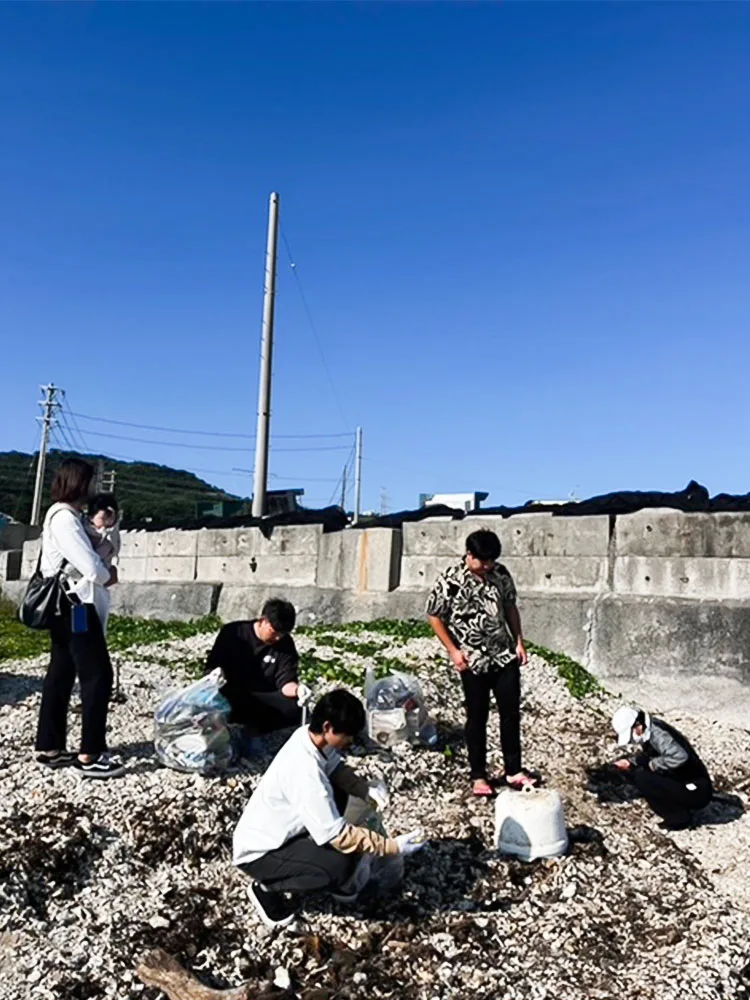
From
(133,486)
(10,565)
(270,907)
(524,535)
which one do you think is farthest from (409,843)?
(133,486)

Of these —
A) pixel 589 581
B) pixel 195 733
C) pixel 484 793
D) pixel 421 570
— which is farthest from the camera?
pixel 421 570

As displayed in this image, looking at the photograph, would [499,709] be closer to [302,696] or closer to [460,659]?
[460,659]

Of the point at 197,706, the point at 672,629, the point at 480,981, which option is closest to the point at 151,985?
the point at 480,981

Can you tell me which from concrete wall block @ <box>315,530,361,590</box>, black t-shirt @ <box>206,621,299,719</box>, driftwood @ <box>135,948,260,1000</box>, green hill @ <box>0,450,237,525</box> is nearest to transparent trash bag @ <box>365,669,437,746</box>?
black t-shirt @ <box>206,621,299,719</box>

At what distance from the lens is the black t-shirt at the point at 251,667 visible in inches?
234

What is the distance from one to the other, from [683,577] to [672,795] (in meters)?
3.32

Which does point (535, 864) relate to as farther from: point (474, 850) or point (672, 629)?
point (672, 629)

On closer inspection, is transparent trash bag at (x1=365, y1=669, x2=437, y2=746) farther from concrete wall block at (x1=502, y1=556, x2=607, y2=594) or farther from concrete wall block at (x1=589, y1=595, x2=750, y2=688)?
concrete wall block at (x1=502, y1=556, x2=607, y2=594)

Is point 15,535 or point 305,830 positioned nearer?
point 305,830

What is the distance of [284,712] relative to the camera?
5980 mm

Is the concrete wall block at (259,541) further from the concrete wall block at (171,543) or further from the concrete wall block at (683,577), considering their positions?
the concrete wall block at (683,577)

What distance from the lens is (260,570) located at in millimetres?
12305

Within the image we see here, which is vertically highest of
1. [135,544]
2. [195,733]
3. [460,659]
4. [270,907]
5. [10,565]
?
[135,544]

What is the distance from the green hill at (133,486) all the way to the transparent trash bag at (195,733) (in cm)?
3165
